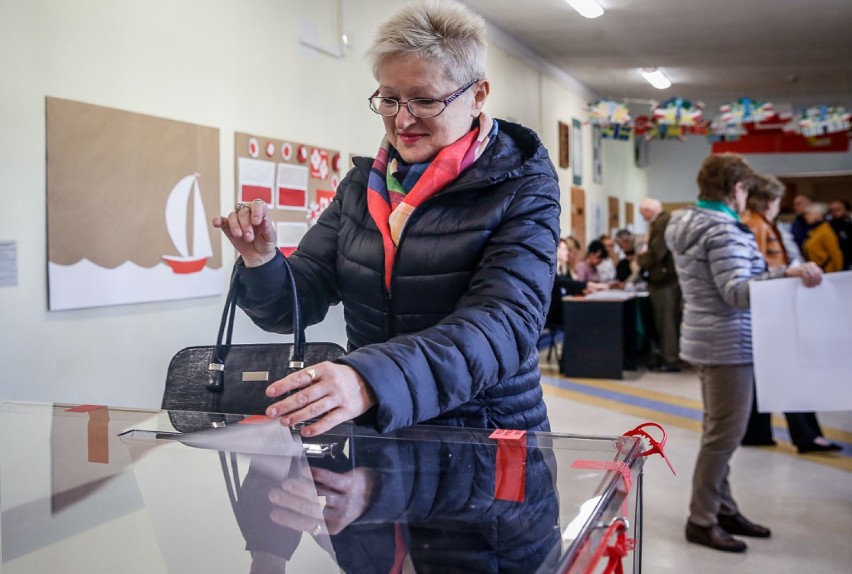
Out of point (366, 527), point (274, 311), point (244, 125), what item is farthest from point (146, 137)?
point (366, 527)

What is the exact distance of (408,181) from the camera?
162 centimetres

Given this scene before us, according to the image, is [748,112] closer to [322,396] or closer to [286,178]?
[286,178]

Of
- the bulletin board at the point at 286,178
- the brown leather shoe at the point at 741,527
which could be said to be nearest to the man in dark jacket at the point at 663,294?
the bulletin board at the point at 286,178

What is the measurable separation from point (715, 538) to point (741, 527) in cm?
22

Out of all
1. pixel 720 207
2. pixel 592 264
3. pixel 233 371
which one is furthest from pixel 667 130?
pixel 233 371

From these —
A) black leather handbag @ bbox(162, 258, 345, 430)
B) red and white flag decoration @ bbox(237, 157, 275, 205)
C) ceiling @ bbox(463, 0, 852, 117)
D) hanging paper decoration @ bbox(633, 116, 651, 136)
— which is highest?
ceiling @ bbox(463, 0, 852, 117)

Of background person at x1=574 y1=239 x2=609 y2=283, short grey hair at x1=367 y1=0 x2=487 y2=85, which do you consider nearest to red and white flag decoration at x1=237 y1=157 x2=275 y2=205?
short grey hair at x1=367 y1=0 x2=487 y2=85

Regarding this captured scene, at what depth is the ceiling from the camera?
27.7 feet

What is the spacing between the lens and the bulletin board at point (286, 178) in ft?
15.1

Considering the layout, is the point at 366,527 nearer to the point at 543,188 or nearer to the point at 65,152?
the point at 543,188

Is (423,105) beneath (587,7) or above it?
beneath

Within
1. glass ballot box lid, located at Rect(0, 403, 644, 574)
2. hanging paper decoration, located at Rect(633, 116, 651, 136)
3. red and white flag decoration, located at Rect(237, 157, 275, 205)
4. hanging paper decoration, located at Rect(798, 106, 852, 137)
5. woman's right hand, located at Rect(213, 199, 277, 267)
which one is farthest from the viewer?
hanging paper decoration, located at Rect(633, 116, 651, 136)

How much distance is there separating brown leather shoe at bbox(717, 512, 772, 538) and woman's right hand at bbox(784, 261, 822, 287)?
1.11 metres

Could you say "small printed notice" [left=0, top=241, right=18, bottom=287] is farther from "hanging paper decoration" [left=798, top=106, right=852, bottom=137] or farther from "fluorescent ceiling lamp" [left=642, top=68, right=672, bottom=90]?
"fluorescent ceiling lamp" [left=642, top=68, right=672, bottom=90]
